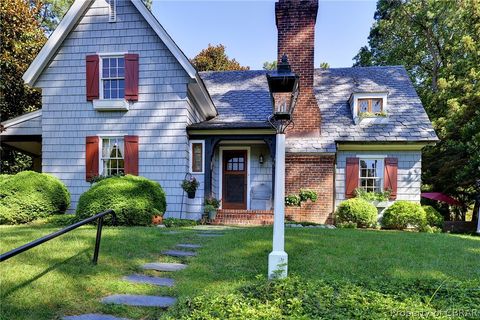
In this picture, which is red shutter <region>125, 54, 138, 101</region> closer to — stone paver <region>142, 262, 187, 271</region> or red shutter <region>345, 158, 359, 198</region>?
stone paver <region>142, 262, 187, 271</region>

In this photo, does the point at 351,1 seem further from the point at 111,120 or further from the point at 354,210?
the point at 111,120

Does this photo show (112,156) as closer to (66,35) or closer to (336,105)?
(66,35)

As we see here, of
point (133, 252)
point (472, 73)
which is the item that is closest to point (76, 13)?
point (133, 252)

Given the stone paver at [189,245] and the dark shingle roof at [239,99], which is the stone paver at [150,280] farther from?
the dark shingle roof at [239,99]

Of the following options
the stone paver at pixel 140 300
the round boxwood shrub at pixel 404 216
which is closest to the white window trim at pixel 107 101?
the stone paver at pixel 140 300

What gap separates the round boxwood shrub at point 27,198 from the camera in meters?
7.68

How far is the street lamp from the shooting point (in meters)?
3.52

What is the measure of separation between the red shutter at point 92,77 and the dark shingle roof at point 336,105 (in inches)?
126

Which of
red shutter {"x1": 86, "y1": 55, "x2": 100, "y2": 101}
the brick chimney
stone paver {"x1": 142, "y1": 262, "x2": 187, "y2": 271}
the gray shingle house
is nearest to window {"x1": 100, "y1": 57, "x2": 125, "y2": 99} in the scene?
the gray shingle house

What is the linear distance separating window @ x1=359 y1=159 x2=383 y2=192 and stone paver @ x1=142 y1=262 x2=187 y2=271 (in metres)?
8.12

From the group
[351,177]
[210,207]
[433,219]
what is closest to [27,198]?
[210,207]

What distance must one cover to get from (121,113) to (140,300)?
7.56 metres

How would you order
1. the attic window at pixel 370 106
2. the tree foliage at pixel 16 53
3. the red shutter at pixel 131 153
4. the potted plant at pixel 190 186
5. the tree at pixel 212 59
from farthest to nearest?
the tree at pixel 212 59
the tree foliage at pixel 16 53
the attic window at pixel 370 106
the red shutter at pixel 131 153
the potted plant at pixel 190 186

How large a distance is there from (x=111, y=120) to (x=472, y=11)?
1653 centimetres
